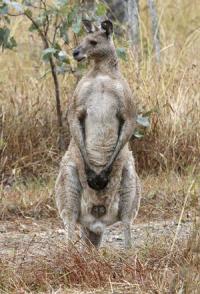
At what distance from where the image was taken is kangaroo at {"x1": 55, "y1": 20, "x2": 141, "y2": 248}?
6359mm

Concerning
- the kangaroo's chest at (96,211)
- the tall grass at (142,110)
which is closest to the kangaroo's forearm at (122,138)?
the kangaroo's chest at (96,211)

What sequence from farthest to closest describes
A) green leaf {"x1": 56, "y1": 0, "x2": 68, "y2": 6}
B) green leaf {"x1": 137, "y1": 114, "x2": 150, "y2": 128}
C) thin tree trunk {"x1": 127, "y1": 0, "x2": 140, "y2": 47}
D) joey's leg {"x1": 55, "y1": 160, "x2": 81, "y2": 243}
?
thin tree trunk {"x1": 127, "y1": 0, "x2": 140, "y2": 47} → green leaf {"x1": 137, "y1": 114, "x2": 150, "y2": 128} → green leaf {"x1": 56, "y1": 0, "x2": 68, "y2": 6} → joey's leg {"x1": 55, "y1": 160, "x2": 81, "y2": 243}

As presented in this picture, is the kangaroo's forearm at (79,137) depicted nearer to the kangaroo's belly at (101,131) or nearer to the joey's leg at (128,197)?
the kangaroo's belly at (101,131)

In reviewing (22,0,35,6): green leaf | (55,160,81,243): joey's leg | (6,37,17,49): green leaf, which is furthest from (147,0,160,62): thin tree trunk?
(55,160,81,243): joey's leg

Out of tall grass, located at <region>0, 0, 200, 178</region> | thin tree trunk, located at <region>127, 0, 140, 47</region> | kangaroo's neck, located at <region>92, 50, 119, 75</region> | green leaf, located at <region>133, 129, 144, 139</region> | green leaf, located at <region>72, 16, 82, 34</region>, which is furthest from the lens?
thin tree trunk, located at <region>127, 0, 140, 47</region>

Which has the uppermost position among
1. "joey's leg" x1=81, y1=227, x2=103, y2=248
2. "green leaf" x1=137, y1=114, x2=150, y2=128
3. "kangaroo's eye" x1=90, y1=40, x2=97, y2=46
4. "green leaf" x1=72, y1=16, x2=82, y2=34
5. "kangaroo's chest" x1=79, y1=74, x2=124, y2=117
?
"kangaroo's eye" x1=90, y1=40, x2=97, y2=46

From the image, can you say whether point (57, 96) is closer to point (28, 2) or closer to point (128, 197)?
point (28, 2)

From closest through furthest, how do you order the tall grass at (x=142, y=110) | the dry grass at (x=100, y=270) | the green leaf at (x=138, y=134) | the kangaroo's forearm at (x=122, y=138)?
the dry grass at (x=100, y=270) < the kangaroo's forearm at (x=122, y=138) < the green leaf at (x=138, y=134) < the tall grass at (x=142, y=110)

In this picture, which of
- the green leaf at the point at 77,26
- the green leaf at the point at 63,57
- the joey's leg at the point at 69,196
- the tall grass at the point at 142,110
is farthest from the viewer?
the tall grass at the point at 142,110

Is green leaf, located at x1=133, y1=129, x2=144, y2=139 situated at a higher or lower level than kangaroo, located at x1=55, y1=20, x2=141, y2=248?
lower

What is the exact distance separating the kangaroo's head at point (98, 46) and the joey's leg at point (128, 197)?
789 mm

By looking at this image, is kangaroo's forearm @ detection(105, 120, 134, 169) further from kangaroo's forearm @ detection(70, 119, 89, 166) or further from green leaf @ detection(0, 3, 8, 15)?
green leaf @ detection(0, 3, 8, 15)

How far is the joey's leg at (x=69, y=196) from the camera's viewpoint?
20.6 feet

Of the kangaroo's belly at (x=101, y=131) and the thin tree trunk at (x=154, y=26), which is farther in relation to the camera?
the thin tree trunk at (x=154, y=26)
